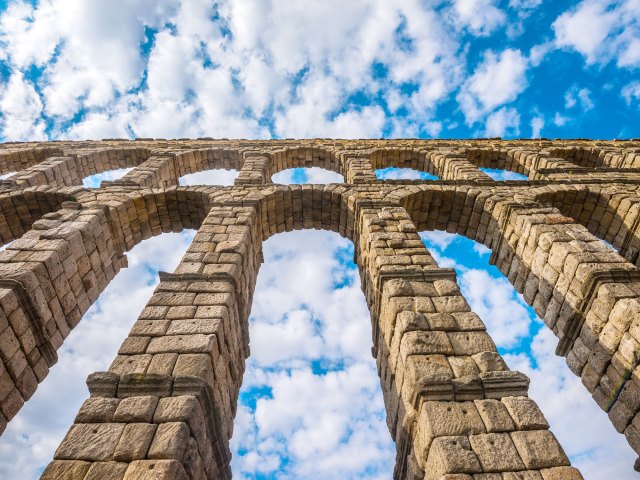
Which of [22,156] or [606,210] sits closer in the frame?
[606,210]

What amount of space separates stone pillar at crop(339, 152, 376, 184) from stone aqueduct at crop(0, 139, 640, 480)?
10 cm

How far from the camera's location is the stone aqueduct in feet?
13.3

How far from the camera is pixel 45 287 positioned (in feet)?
21.4

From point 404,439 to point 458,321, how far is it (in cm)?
174

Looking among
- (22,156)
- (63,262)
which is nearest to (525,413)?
(63,262)

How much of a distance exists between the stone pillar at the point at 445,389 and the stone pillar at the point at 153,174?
24.1ft

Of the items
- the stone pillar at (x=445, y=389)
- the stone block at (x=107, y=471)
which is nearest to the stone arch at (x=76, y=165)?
the stone block at (x=107, y=471)

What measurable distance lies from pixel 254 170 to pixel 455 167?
6.26 m

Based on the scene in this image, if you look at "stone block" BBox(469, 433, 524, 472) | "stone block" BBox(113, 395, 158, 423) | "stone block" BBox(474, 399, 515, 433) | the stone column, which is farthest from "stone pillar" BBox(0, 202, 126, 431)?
the stone column

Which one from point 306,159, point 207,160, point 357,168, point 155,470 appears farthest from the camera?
point 306,159

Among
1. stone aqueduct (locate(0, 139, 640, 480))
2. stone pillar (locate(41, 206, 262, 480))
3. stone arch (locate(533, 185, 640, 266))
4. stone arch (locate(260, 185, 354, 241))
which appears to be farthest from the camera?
stone arch (locate(260, 185, 354, 241))

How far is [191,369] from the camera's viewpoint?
4711 millimetres

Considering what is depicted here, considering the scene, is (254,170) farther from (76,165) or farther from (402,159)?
(76,165)

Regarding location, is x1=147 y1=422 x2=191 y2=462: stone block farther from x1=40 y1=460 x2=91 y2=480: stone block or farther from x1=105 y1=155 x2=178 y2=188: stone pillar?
x1=105 y1=155 x2=178 y2=188: stone pillar
